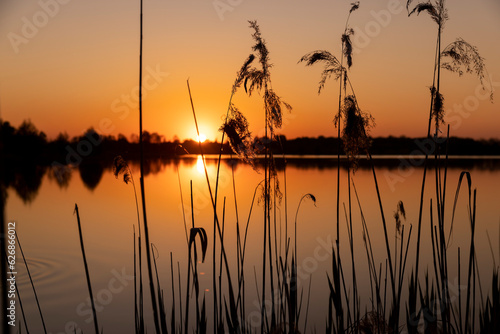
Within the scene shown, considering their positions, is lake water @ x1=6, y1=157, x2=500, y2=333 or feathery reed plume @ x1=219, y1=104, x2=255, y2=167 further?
lake water @ x1=6, y1=157, x2=500, y2=333

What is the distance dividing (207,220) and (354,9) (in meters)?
9.93

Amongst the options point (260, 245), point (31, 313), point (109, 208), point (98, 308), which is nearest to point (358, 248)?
point (260, 245)

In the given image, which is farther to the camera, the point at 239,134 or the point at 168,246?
the point at 168,246

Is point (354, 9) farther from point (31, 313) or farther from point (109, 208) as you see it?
point (109, 208)

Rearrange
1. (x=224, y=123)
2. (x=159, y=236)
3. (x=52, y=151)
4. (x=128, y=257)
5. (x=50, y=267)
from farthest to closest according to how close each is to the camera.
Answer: (x=52, y=151), (x=159, y=236), (x=128, y=257), (x=50, y=267), (x=224, y=123)

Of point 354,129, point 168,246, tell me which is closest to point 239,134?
point 354,129

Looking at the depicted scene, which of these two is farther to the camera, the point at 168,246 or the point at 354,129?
the point at 168,246

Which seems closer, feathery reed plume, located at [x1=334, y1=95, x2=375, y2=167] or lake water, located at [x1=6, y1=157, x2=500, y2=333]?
feathery reed plume, located at [x1=334, y1=95, x2=375, y2=167]

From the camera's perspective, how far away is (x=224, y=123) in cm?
206

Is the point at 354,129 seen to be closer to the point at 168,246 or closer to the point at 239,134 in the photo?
the point at 239,134

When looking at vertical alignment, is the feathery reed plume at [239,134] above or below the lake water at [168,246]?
above

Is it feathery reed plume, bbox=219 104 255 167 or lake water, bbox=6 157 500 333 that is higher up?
feathery reed plume, bbox=219 104 255 167

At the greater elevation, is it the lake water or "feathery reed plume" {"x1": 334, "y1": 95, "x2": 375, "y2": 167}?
"feathery reed plume" {"x1": 334, "y1": 95, "x2": 375, "y2": 167}

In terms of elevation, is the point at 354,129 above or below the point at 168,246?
above
